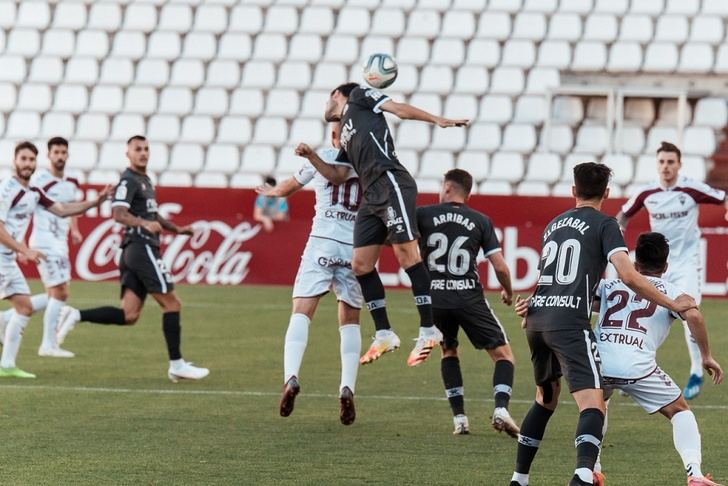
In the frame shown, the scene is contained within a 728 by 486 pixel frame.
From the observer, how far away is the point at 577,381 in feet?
21.8

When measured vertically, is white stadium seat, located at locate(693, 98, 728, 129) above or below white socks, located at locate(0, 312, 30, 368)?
above

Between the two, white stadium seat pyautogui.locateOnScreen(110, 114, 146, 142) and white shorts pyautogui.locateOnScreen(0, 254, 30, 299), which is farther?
white stadium seat pyautogui.locateOnScreen(110, 114, 146, 142)

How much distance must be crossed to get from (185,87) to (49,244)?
1277 centimetres

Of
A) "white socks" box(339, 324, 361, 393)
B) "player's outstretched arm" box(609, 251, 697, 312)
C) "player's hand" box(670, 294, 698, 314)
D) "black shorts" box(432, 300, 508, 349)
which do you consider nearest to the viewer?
"player's outstretched arm" box(609, 251, 697, 312)

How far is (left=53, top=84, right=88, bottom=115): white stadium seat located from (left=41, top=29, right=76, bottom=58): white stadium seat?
103cm

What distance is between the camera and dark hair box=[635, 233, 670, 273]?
7.02 metres

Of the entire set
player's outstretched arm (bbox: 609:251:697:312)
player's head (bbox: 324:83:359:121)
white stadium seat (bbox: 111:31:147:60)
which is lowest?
player's outstretched arm (bbox: 609:251:697:312)

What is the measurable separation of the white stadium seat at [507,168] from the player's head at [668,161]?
12656mm

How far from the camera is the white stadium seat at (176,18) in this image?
89.1ft

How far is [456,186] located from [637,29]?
1780 cm

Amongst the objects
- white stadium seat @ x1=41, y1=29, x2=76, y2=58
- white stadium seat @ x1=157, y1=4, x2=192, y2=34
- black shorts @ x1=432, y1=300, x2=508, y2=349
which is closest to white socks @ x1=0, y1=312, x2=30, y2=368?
black shorts @ x1=432, y1=300, x2=508, y2=349

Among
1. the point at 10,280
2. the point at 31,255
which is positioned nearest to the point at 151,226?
the point at 31,255

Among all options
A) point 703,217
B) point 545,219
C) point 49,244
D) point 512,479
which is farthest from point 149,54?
point 512,479

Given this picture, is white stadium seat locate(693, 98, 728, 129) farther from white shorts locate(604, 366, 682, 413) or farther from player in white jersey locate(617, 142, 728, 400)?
white shorts locate(604, 366, 682, 413)
